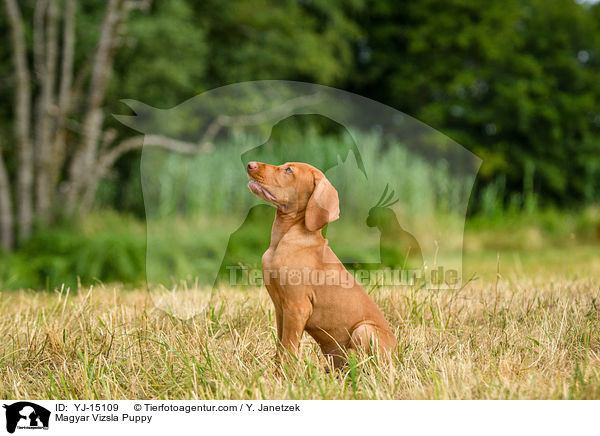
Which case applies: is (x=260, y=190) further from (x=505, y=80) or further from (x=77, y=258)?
(x=505, y=80)

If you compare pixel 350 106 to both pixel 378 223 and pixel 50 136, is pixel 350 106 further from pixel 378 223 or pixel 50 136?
pixel 50 136

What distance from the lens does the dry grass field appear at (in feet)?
7.52

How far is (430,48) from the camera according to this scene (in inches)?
661

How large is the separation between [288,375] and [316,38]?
13.9m

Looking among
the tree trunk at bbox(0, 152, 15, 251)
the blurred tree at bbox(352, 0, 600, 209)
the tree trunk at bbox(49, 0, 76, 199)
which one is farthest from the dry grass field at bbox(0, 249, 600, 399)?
the blurred tree at bbox(352, 0, 600, 209)

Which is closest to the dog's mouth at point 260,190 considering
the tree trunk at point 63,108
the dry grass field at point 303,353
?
the dry grass field at point 303,353

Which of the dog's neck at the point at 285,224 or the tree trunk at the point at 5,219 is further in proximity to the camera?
the tree trunk at the point at 5,219

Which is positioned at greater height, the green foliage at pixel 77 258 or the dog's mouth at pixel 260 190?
the dog's mouth at pixel 260 190

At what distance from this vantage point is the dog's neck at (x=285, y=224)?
2.33 m

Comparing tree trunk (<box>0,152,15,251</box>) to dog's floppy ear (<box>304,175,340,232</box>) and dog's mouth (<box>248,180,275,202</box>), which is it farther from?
dog's floppy ear (<box>304,175,340,232</box>)
